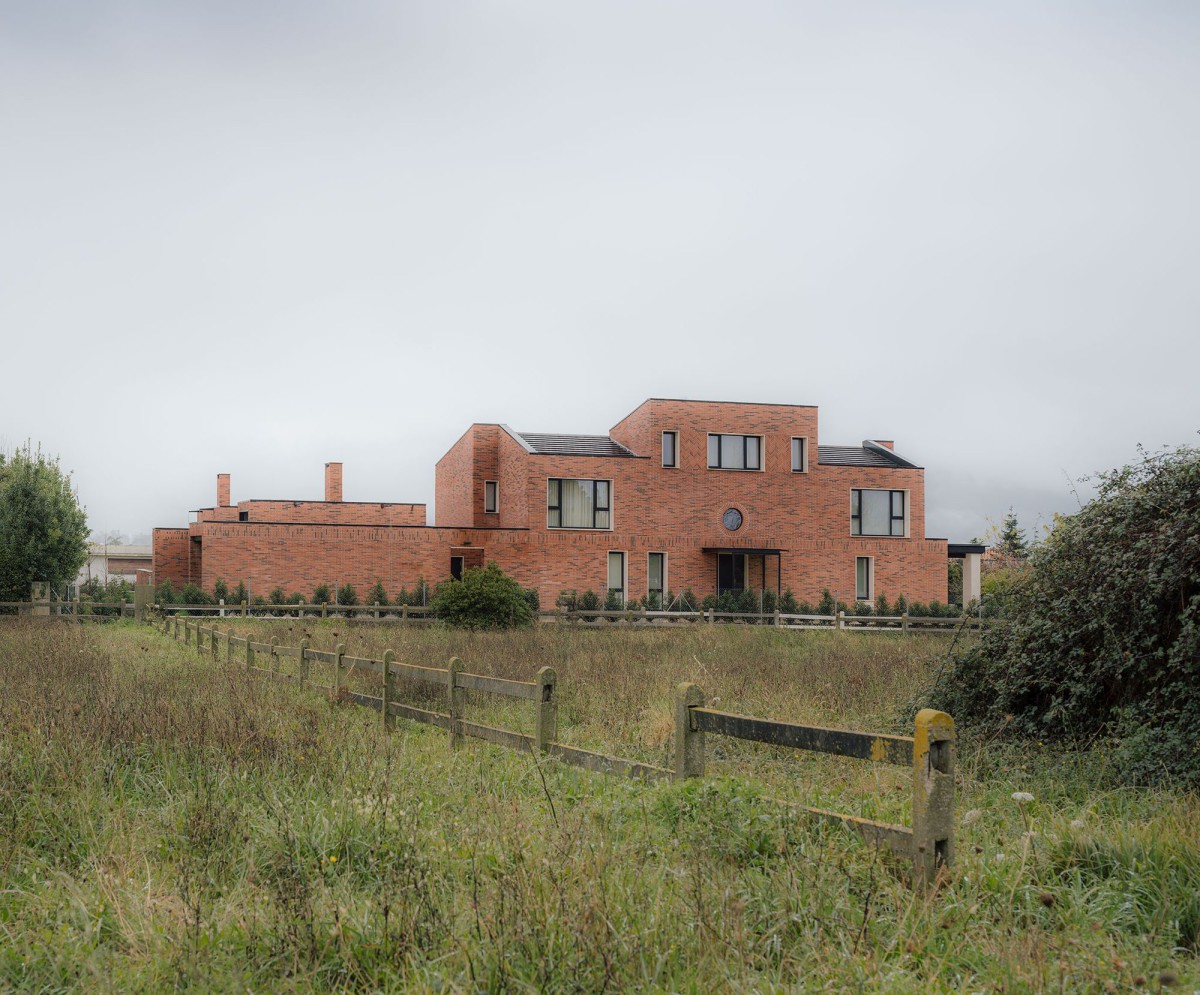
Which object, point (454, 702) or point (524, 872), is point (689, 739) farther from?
point (454, 702)

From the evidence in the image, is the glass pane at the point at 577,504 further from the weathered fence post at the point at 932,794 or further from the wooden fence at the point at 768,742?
the weathered fence post at the point at 932,794

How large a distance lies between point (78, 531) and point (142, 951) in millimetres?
35805

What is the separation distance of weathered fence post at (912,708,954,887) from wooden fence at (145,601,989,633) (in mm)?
27774

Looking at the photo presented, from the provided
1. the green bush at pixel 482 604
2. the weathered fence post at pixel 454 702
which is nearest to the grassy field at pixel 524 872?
the weathered fence post at pixel 454 702

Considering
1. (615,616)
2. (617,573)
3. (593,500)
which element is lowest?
(615,616)

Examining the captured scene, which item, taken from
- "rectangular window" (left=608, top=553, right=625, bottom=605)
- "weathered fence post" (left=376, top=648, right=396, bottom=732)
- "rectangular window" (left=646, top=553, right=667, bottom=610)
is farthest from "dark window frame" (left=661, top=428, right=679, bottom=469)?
"weathered fence post" (left=376, top=648, right=396, bottom=732)

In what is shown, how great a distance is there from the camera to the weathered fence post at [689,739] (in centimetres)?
626

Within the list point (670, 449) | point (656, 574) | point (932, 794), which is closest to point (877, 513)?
point (670, 449)

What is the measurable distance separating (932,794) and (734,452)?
120 ft

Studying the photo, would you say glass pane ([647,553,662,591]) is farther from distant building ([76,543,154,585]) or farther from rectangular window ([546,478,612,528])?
distant building ([76,543,154,585])

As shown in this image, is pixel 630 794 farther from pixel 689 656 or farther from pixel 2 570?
pixel 2 570

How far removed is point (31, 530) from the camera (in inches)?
1363

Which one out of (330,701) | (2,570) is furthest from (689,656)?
(2,570)

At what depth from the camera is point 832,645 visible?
70.9ft
